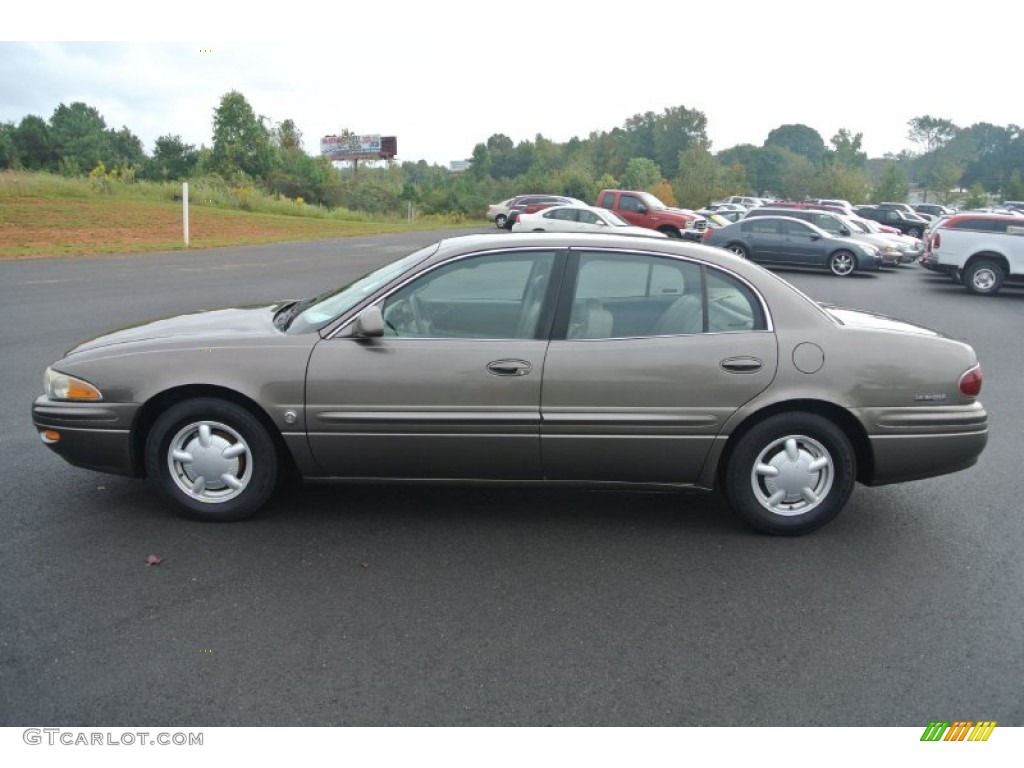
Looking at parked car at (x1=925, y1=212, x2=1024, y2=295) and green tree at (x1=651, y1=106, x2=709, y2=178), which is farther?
green tree at (x1=651, y1=106, x2=709, y2=178)

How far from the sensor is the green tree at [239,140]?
68.2 meters

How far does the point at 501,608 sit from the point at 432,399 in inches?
45.5

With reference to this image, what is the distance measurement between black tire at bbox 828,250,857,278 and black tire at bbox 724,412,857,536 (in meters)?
19.2

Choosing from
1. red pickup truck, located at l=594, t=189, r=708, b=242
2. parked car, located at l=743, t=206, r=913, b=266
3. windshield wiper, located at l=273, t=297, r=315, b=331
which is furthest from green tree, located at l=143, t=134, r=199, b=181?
windshield wiper, located at l=273, t=297, r=315, b=331

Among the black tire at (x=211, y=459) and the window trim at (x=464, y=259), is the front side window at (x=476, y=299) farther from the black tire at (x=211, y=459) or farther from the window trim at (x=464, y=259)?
the black tire at (x=211, y=459)

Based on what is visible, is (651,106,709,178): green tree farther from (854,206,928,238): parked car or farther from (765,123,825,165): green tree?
(854,206,928,238): parked car

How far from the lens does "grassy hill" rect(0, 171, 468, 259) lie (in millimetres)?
24152

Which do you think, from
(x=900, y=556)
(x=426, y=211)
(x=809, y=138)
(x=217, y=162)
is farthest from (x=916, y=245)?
(x=809, y=138)

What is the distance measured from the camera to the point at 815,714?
316 centimetres

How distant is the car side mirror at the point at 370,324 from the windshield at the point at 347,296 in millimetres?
230

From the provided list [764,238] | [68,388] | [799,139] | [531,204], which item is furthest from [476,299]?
[799,139]

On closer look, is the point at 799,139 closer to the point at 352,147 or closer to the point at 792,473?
the point at 352,147

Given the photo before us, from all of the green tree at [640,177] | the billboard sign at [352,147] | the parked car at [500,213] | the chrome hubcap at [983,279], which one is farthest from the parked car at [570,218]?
the billboard sign at [352,147]

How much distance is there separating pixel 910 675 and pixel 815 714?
0.52 metres
